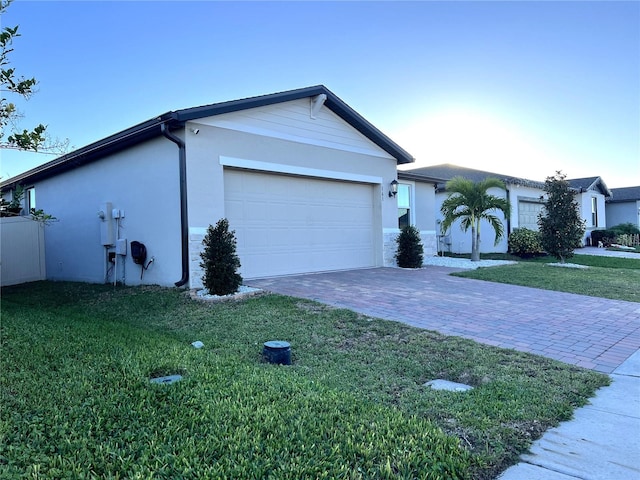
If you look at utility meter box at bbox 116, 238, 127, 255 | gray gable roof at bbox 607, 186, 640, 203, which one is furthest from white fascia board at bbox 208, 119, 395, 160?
gray gable roof at bbox 607, 186, 640, 203

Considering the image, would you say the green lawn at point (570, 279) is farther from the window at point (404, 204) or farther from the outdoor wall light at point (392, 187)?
the window at point (404, 204)

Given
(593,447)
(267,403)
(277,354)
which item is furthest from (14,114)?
(593,447)

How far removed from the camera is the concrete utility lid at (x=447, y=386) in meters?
3.61

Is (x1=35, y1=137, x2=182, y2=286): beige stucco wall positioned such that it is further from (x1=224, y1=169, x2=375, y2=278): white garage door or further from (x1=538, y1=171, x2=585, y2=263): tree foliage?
(x1=538, y1=171, x2=585, y2=263): tree foliage

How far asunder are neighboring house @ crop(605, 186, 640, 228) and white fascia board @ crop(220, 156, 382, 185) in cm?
2592

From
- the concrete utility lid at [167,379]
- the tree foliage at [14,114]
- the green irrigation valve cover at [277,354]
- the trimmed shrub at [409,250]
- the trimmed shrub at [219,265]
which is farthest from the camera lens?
the trimmed shrub at [409,250]

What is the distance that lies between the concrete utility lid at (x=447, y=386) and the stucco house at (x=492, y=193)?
11.5 metres

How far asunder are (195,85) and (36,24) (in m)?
4.50

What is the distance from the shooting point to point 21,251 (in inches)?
499

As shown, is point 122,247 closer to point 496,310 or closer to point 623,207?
point 496,310

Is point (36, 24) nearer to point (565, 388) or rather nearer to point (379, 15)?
point (379, 15)

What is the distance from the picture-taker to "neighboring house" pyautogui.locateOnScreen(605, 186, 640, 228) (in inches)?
1164

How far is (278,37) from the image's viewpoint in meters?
10.9

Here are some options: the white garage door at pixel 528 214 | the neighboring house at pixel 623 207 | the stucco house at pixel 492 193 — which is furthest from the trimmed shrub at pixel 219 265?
the neighboring house at pixel 623 207
